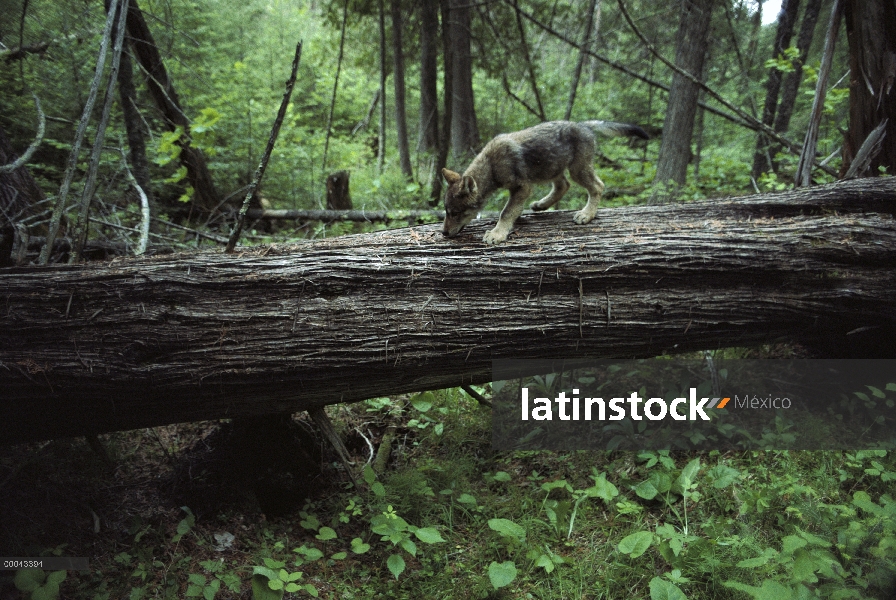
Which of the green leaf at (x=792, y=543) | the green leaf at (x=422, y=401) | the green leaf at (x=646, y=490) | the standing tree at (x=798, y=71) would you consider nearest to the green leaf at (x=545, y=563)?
the green leaf at (x=646, y=490)

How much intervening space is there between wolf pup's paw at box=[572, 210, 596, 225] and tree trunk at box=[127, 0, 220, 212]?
11.7ft

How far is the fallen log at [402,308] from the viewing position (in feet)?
Result: 9.59

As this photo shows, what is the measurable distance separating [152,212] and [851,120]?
810 centimetres

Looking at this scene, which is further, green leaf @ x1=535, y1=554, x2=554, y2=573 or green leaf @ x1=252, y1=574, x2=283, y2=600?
green leaf @ x1=535, y1=554, x2=554, y2=573

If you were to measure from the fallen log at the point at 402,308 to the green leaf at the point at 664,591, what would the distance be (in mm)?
1450

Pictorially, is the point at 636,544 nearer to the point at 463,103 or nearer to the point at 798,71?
the point at 463,103

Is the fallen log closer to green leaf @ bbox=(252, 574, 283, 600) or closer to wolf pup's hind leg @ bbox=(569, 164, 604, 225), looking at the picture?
wolf pup's hind leg @ bbox=(569, 164, 604, 225)

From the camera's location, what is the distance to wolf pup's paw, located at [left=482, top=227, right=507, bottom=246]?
3.88 meters

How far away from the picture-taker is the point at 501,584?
2611 mm

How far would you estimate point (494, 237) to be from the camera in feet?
12.9

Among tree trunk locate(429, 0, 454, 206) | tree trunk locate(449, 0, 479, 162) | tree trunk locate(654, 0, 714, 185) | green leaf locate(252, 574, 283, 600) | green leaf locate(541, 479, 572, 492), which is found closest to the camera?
green leaf locate(252, 574, 283, 600)

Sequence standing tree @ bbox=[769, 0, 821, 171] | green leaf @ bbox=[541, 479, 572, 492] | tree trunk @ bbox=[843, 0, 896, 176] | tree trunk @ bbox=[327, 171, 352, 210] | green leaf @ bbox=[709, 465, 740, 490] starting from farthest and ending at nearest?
standing tree @ bbox=[769, 0, 821, 171] → tree trunk @ bbox=[327, 171, 352, 210] → tree trunk @ bbox=[843, 0, 896, 176] → green leaf @ bbox=[541, 479, 572, 492] → green leaf @ bbox=[709, 465, 740, 490]

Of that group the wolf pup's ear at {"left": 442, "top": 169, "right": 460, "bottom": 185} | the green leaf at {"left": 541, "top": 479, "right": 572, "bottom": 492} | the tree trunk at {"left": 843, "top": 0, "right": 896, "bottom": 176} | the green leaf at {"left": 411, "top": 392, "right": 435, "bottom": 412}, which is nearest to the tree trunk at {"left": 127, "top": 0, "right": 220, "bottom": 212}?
the wolf pup's ear at {"left": 442, "top": 169, "right": 460, "bottom": 185}

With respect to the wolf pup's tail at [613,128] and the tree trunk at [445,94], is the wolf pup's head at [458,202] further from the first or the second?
the tree trunk at [445,94]
